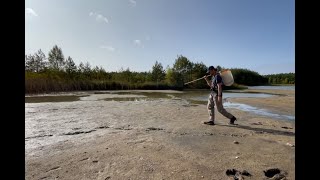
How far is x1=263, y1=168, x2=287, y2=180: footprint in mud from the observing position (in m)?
4.15

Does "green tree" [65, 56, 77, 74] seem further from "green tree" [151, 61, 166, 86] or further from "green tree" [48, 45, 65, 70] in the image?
"green tree" [151, 61, 166, 86]

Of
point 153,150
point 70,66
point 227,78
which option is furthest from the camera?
point 70,66

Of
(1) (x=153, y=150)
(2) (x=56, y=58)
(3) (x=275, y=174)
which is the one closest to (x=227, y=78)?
(1) (x=153, y=150)

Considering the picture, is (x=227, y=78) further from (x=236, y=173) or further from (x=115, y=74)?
(x=115, y=74)

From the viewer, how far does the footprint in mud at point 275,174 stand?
415 cm

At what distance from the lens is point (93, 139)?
6.86m

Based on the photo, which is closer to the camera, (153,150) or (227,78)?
(153,150)

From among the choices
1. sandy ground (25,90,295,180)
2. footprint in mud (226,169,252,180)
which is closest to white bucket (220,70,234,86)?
sandy ground (25,90,295,180)

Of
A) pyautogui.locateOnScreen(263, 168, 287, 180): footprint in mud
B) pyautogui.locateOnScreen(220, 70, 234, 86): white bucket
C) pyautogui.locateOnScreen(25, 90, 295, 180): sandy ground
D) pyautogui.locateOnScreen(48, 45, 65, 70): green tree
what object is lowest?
pyautogui.locateOnScreen(263, 168, 287, 180): footprint in mud

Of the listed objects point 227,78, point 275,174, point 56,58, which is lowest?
point 275,174

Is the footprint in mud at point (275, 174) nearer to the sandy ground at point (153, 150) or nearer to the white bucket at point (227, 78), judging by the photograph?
the sandy ground at point (153, 150)

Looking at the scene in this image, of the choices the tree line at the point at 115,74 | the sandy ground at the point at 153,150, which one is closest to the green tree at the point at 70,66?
the tree line at the point at 115,74

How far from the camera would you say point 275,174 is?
434 cm
